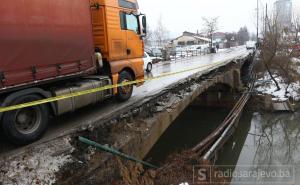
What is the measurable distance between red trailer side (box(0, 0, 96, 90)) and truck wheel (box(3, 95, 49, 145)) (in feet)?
1.68

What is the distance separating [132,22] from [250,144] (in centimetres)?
1018

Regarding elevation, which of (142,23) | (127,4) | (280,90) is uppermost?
(127,4)

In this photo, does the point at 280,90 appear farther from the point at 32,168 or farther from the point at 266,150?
the point at 32,168

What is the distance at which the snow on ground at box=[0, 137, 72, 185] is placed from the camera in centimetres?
516

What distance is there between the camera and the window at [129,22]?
32.0 feet

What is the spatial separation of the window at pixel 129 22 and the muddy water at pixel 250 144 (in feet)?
17.6

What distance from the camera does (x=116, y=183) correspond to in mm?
5918

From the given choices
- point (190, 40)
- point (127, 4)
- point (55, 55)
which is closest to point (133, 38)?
point (127, 4)

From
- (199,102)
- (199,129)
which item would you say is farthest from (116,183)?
(199,102)

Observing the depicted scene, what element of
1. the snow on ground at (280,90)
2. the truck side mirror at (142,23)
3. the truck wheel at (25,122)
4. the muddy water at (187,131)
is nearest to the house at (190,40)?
the snow on ground at (280,90)

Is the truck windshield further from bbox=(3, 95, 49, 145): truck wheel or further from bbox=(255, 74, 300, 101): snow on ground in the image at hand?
bbox=(255, 74, 300, 101): snow on ground

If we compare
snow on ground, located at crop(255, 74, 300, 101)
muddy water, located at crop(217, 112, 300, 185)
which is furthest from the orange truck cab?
snow on ground, located at crop(255, 74, 300, 101)

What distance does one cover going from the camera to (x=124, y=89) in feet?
33.2

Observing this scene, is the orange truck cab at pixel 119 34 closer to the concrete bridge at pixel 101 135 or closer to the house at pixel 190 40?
the concrete bridge at pixel 101 135
